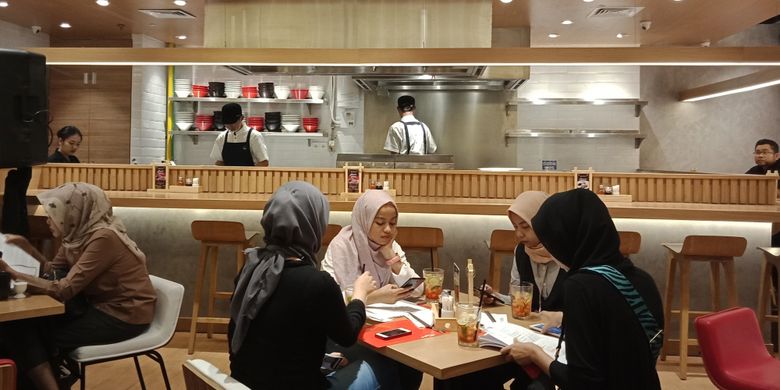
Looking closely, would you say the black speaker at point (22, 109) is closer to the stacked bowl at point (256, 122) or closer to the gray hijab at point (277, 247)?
the gray hijab at point (277, 247)

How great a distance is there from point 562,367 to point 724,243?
2.95 metres

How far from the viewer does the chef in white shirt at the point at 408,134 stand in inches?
294

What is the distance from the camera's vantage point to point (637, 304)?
6.55 ft

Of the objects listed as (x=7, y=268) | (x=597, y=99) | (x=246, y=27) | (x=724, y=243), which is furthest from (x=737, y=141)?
(x=7, y=268)

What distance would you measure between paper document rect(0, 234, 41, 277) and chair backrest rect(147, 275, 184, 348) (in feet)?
2.01

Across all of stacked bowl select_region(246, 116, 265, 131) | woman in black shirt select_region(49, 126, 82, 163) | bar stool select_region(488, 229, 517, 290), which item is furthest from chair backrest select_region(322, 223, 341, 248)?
stacked bowl select_region(246, 116, 265, 131)

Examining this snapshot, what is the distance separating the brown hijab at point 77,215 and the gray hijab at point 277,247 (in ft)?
4.31

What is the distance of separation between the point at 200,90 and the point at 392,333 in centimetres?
702

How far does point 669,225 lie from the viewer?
5.24 meters

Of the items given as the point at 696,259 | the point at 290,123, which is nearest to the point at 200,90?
the point at 290,123

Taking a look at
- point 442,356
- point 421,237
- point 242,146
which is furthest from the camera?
point 242,146

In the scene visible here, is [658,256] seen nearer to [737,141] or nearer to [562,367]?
[562,367]

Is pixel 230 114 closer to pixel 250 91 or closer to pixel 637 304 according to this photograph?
pixel 250 91

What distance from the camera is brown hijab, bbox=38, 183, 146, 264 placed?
341 centimetres
